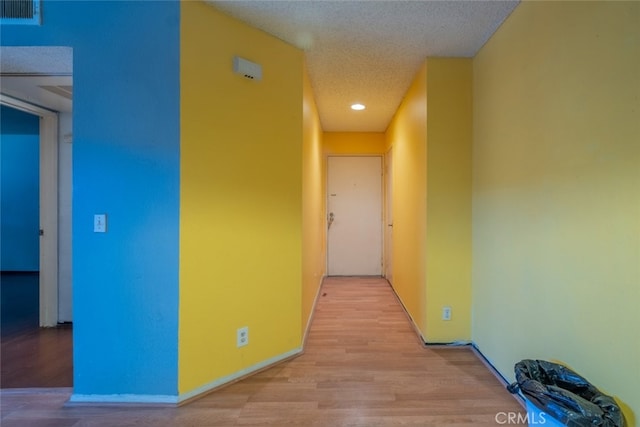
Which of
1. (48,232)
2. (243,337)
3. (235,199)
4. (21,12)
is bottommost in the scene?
(243,337)

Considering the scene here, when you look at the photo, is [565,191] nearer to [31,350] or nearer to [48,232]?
[31,350]

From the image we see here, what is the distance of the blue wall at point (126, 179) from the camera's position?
1.76 m

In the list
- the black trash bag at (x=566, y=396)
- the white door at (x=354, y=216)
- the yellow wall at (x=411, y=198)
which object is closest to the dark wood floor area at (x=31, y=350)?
the black trash bag at (x=566, y=396)

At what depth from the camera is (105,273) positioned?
1.79 metres

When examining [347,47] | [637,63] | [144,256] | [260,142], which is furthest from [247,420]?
[347,47]

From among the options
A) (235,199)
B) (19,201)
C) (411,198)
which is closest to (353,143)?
(411,198)

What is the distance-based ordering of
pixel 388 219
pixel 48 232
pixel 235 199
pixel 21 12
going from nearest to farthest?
pixel 21 12 → pixel 235 199 → pixel 48 232 → pixel 388 219

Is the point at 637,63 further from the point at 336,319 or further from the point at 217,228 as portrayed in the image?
the point at 336,319

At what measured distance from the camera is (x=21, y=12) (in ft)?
5.72

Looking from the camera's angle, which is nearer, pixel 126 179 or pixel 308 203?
pixel 126 179

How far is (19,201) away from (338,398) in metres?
6.60

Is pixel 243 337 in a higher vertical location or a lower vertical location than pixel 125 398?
higher

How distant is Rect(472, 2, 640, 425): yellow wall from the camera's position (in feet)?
3.74

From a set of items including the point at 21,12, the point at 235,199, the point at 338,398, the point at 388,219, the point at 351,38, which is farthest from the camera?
the point at 388,219
